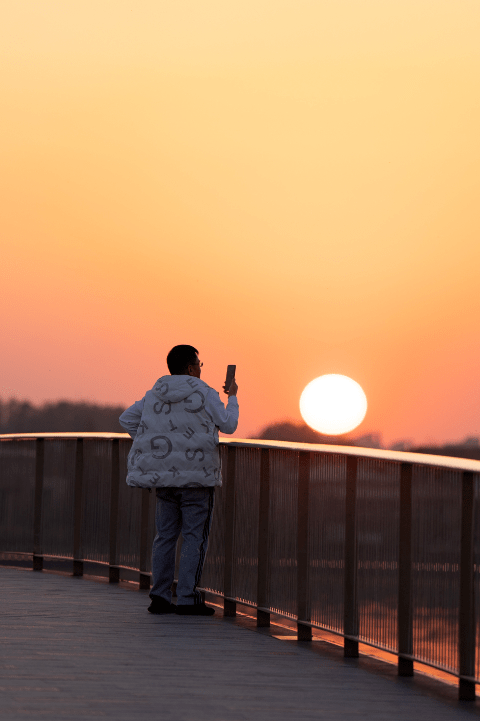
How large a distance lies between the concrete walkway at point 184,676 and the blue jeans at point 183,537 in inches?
8.9

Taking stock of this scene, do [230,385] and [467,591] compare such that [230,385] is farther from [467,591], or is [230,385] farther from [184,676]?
[467,591]

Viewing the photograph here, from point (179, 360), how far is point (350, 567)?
2.15 metres

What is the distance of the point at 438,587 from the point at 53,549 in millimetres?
6010

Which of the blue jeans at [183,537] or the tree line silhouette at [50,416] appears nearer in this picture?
the blue jeans at [183,537]

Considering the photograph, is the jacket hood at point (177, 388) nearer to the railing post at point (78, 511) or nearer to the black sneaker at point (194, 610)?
the black sneaker at point (194, 610)

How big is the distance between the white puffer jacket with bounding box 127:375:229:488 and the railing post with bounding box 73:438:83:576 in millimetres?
2763

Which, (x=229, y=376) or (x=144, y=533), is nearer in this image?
(x=229, y=376)

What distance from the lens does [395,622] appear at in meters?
6.05

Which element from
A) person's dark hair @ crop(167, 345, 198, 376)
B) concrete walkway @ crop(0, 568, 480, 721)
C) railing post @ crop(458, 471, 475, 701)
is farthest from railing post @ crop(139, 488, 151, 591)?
railing post @ crop(458, 471, 475, 701)

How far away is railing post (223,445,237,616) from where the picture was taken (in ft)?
26.8

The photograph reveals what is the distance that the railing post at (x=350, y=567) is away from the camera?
258 inches

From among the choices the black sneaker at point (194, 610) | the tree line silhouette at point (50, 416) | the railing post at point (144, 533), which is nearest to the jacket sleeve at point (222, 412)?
the black sneaker at point (194, 610)

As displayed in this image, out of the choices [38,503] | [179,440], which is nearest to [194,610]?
[179,440]

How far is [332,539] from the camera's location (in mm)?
6867
